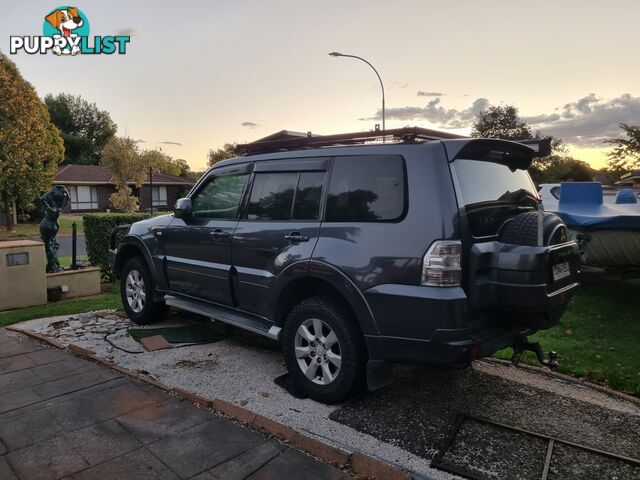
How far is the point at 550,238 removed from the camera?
11.0ft

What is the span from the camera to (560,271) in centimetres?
346

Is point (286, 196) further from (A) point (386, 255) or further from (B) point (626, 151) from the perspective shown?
(B) point (626, 151)

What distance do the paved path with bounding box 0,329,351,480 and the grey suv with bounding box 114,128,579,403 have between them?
830 millimetres

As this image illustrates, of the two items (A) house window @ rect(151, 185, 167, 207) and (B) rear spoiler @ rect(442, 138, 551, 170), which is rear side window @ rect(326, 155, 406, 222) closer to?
(B) rear spoiler @ rect(442, 138, 551, 170)

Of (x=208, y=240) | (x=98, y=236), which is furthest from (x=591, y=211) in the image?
(x=98, y=236)

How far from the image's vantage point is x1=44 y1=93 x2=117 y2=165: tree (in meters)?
58.2

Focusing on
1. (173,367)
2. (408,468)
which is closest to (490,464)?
(408,468)

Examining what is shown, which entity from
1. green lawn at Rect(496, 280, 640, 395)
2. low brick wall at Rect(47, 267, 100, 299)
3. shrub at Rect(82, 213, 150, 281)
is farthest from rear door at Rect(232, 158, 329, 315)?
shrub at Rect(82, 213, 150, 281)

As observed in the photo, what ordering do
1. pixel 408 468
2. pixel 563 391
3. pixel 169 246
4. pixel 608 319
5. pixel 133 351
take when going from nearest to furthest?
pixel 408 468 → pixel 563 391 → pixel 133 351 → pixel 169 246 → pixel 608 319

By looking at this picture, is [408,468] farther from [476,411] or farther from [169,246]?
[169,246]

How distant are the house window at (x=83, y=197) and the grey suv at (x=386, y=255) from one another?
44.4 meters

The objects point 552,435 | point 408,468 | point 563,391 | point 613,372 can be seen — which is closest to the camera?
point 408,468

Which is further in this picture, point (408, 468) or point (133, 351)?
point (133, 351)

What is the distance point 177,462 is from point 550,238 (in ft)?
9.42
